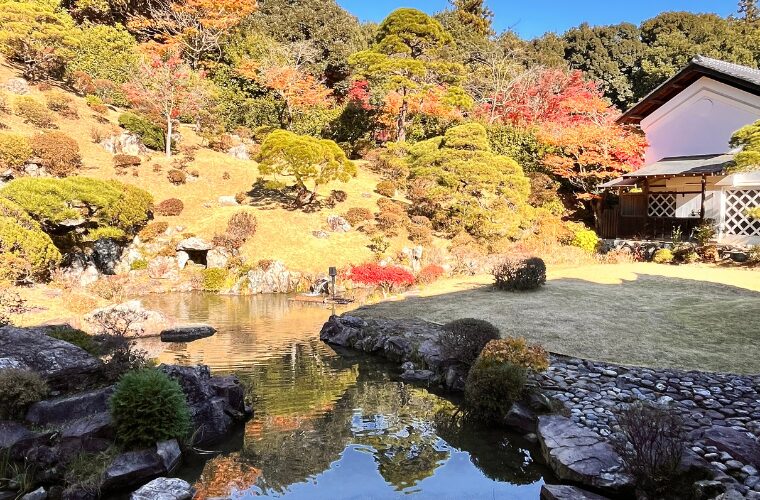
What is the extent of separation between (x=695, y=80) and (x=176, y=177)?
951 inches

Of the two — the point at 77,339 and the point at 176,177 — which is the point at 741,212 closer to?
the point at 77,339

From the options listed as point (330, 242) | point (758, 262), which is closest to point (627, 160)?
point (758, 262)

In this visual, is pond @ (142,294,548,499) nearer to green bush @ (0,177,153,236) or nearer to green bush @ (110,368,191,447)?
green bush @ (110,368,191,447)

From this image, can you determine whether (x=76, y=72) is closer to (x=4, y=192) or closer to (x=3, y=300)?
(x=4, y=192)

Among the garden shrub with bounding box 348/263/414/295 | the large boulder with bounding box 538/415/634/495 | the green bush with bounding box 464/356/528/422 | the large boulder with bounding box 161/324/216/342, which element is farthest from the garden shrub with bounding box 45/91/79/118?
the large boulder with bounding box 538/415/634/495

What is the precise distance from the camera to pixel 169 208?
2164 centimetres

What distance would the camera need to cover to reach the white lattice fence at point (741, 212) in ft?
59.1

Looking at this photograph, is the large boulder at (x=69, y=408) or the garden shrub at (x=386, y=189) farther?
the garden shrub at (x=386, y=189)

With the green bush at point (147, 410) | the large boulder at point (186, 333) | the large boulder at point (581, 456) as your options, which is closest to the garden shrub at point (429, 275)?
the large boulder at point (186, 333)

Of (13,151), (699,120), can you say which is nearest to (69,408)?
(13,151)

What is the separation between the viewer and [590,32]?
39.5 m

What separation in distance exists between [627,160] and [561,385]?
754 inches

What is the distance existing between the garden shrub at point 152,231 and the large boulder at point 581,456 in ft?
59.2

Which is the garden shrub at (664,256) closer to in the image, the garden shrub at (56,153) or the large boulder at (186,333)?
the large boulder at (186,333)
